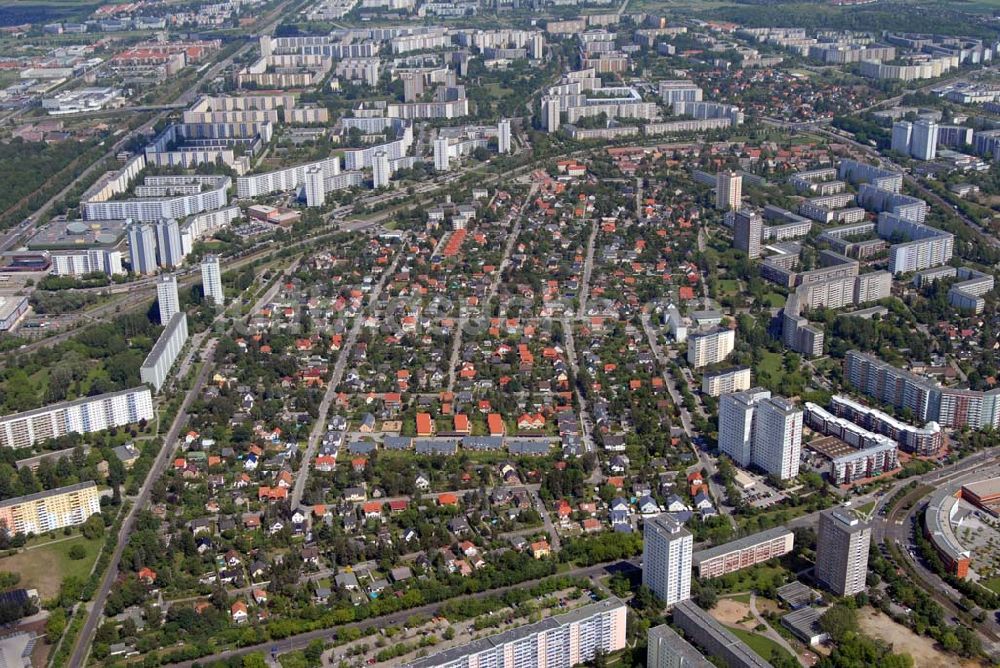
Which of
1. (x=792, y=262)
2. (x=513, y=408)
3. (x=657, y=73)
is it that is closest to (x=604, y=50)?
(x=657, y=73)

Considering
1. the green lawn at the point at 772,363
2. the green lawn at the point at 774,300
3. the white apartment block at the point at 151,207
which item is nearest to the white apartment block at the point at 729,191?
the green lawn at the point at 774,300

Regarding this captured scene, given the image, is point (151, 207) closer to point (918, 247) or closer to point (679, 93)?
point (918, 247)

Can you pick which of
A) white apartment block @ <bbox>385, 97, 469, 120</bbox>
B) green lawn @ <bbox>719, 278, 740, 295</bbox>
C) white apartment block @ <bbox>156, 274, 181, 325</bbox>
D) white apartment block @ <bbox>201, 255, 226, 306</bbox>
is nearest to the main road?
white apartment block @ <bbox>201, 255, 226, 306</bbox>

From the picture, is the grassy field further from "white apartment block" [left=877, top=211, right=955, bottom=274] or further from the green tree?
"white apartment block" [left=877, top=211, right=955, bottom=274]

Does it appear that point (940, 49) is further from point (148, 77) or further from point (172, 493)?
point (172, 493)

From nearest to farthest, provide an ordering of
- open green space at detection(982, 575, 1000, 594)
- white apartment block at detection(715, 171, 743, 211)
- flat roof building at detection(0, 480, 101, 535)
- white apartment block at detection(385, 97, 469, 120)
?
open green space at detection(982, 575, 1000, 594) < flat roof building at detection(0, 480, 101, 535) < white apartment block at detection(715, 171, 743, 211) < white apartment block at detection(385, 97, 469, 120)

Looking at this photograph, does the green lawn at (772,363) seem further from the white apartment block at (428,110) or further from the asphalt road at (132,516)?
the white apartment block at (428,110)
